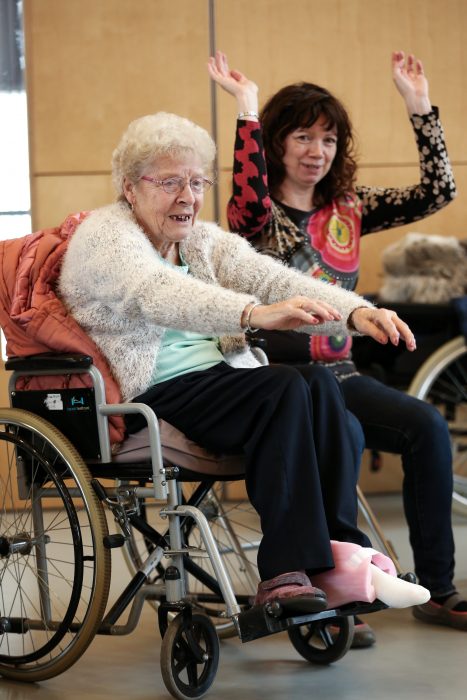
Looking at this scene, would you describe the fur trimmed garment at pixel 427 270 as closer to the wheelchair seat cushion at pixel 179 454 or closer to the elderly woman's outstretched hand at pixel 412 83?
the elderly woman's outstretched hand at pixel 412 83

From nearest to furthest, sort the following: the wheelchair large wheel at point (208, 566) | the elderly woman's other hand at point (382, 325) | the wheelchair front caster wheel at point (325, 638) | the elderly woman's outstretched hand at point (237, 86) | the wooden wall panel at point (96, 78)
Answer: the elderly woman's other hand at point (382, 325), the wheelchair front caster wheel at point (325, 638), the wheelchair large wheel at point (208, 566), the elderly woman's outstretched hand at point (237, 86), the wooden wall panel at point (96, 78)

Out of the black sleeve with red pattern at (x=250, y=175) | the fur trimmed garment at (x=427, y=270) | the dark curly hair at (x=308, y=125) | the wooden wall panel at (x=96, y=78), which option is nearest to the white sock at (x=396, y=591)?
the black sleeve with red pattern at (x=250, y=175)

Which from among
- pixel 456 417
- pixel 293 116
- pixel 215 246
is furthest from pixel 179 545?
pixel 456 417

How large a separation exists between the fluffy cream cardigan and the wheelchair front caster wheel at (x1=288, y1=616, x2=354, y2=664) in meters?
0.58

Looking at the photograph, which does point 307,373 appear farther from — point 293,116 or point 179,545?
point 293,116

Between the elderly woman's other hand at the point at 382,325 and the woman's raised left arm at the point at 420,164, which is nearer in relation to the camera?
the elderly woman's other hand at the point at 382,325

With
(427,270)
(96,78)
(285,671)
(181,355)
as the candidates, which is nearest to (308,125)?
(181,355)

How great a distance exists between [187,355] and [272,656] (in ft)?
2.27

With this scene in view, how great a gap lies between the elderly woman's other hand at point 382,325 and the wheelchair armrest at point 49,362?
52 cm

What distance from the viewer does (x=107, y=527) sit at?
209 cm

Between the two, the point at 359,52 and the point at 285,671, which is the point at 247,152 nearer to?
the point at 285,671

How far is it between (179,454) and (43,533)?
1.12ft

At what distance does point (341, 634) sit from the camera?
87.4 inches

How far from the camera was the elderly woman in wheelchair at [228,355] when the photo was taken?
6.37ft
